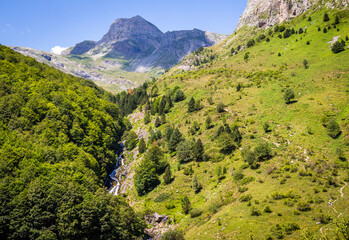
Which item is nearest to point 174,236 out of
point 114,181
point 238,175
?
point 238,175

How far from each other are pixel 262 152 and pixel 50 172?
5305 centimetres

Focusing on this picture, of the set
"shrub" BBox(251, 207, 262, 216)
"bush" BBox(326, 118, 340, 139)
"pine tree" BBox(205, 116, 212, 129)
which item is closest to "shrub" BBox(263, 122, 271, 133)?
"bush" BBox(326, 118, 340, 139)

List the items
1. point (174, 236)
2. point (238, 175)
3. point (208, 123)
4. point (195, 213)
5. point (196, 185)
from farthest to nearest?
point (208, 123) → point (196, 185) → point (238, 175) → point (195, 213) → point (174, 236)

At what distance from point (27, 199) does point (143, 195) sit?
2852cm

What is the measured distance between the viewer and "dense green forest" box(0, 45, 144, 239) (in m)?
35.9

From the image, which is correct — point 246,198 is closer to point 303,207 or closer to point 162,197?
point 303,207

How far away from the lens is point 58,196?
4006 centimetres

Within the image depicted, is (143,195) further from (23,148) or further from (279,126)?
(279,126)

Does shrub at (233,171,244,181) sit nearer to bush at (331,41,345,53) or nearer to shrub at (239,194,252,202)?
shrub at (239,194,252,202)

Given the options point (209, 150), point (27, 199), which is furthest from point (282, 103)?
point (27, 199)

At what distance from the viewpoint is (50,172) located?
4575 centimetres

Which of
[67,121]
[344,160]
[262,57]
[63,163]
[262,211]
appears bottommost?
[262,211]

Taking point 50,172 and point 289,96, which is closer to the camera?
point 50,172

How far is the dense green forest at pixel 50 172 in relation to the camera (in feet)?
118
